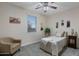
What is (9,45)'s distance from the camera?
10.2 feet

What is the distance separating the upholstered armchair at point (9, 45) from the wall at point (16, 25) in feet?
0.54

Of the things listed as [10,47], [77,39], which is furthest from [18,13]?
[77,39]

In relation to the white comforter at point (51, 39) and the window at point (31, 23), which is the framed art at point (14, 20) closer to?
the window at point (31, 23)

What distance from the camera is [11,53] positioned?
3098 millimetres

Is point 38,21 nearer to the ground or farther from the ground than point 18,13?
nearer to the ground

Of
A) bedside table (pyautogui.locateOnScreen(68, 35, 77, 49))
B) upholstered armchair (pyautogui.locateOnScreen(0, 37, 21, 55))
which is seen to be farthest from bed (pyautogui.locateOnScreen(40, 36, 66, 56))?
upholstered armchair (pyautogui.locateOnScreen(0, 37, 21, 55))

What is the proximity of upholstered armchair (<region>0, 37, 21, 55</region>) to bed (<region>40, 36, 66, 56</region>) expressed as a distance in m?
1.14

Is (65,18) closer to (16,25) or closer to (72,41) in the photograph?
(72,41)

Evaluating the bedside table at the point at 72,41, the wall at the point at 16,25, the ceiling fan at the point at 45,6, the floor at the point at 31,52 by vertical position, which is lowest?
the floor at the point at 31,52

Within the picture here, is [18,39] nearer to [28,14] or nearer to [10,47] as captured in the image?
[10,47]

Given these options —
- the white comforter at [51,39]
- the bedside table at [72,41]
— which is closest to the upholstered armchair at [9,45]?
the white comforter at [51,39]

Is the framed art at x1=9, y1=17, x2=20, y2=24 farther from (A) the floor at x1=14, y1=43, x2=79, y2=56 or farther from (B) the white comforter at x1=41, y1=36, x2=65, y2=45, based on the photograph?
(B) the white comforter at x1=41, y1=36, x2=65, y2=45

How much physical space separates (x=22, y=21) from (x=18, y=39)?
68cm

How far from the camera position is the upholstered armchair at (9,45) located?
3.11 m
